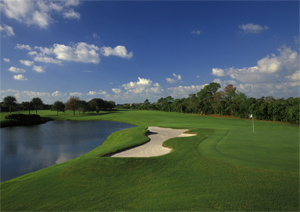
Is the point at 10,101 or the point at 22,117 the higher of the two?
the point at 10,101

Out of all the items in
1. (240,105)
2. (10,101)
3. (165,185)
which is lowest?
(165,185)

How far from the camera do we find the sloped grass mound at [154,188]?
5363 millimetres

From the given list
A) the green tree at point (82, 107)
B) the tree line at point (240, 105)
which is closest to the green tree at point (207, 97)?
the tree line at point (240, 105)

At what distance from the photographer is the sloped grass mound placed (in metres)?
5.36

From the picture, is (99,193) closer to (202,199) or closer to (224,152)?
(202,199)

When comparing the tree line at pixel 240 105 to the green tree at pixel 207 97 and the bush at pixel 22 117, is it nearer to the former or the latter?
the green tree at pixel 207 97

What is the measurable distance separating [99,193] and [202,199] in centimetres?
410

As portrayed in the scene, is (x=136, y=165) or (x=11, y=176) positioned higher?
(x=136, y=165)

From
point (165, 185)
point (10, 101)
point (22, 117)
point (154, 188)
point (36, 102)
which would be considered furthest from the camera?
point (36, 102)

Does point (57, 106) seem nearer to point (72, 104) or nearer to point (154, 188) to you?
point (72, 104)

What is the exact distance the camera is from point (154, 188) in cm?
657

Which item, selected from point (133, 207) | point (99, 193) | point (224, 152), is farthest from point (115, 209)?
point (224, 152)

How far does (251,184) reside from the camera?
6637 millimetres

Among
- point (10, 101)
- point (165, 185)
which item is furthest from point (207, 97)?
point (10, 101)
